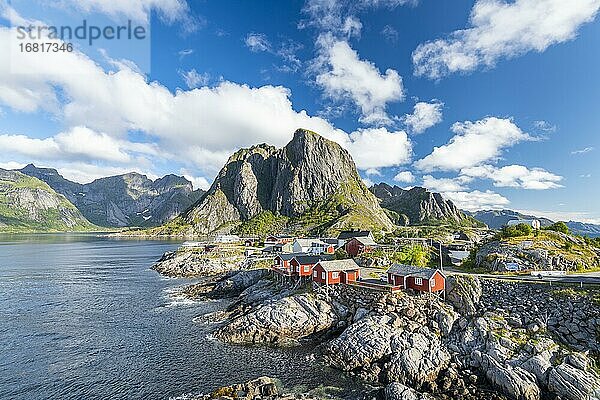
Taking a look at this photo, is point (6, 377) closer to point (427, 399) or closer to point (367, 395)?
Answer: point (367, 395)

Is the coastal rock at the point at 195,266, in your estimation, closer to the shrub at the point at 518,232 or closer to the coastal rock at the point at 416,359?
the shrub at the point at 518,232

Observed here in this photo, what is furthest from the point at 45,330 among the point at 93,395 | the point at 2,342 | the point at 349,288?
the point at 349,288

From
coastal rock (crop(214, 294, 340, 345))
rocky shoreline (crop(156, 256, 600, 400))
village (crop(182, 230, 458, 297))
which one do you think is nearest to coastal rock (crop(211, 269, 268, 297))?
village (crop(182, 230, 458, 297))

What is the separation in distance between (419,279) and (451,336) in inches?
350

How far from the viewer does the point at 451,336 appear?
38.6m

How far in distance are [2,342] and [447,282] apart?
57.4 metres

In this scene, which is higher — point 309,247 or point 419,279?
point 419,279

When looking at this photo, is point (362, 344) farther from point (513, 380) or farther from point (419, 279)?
point (513, 380)

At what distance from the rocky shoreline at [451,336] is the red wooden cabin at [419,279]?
144 cm

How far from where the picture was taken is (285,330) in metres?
45.1

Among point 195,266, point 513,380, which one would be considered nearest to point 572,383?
point 513,380

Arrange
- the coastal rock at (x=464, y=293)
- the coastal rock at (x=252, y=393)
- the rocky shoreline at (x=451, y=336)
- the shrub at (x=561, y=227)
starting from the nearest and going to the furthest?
the coastal rock at (x=252, y=393), the rocky shoreline at (x=451, y=336), the coastal rock at (x=464, y=293), the shrub at (x=561, y=227)

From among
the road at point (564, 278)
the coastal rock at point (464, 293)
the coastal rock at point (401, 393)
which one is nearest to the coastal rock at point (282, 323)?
the coastal rock at point (464, 293)

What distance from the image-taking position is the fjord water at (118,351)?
33.1 m
